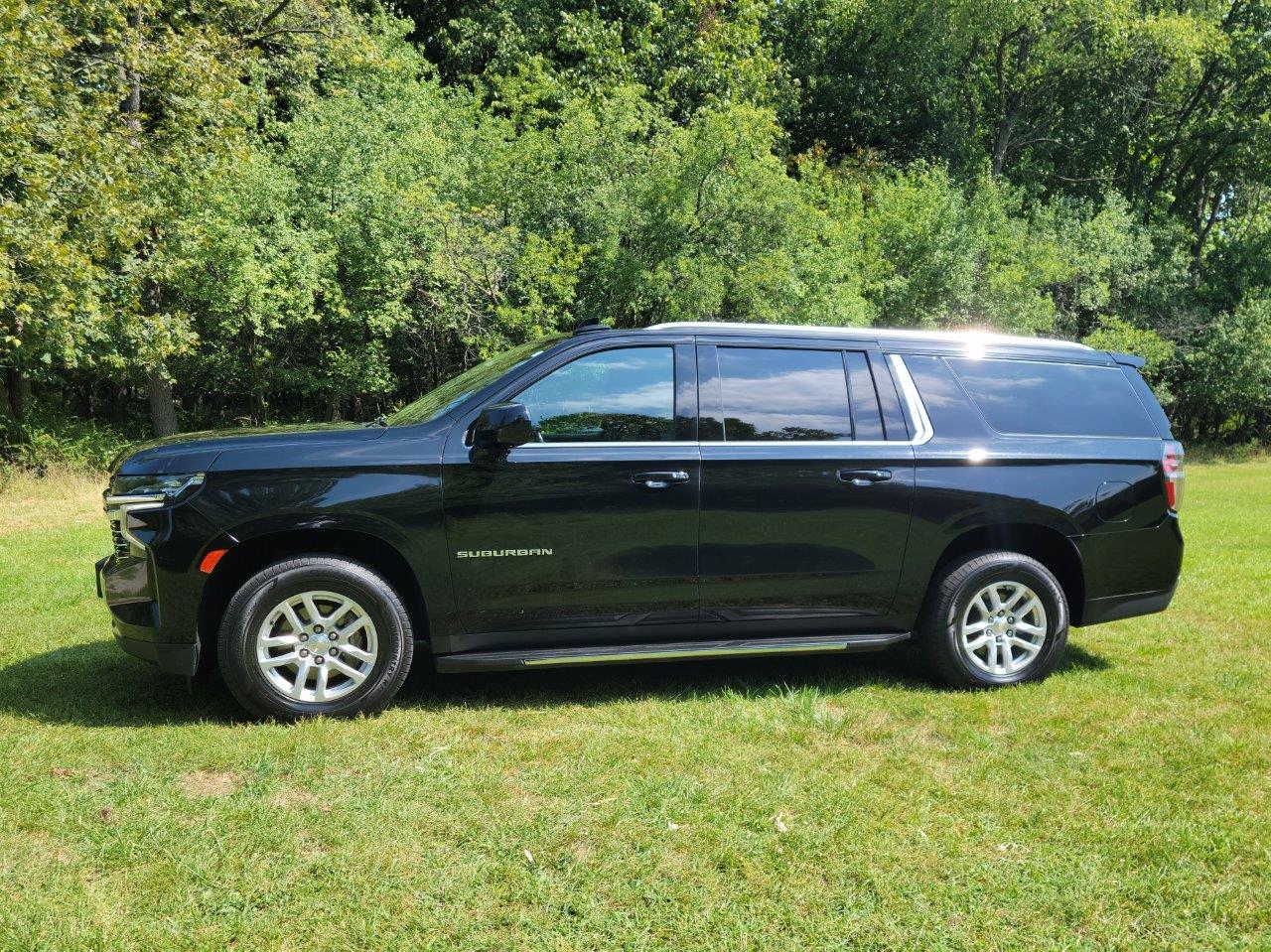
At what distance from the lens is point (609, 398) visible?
4969mm

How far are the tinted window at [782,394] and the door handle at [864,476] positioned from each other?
0.21 m

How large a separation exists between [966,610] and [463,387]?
3001mm

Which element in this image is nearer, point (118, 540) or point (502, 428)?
point (502, 428)

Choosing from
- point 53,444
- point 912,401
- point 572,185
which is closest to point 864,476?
point 912,401

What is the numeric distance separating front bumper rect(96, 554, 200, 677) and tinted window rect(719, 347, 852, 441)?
2811mm

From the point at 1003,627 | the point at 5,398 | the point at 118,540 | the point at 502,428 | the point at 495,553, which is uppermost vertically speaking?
the point at 5,398

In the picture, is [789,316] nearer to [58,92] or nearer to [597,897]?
[58,92]

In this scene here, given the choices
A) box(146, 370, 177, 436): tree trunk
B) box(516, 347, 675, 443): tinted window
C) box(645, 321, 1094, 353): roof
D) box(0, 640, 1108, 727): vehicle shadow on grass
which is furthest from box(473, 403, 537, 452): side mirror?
box(146, 370, 177, 436): tree trunk

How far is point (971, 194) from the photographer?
105 feet

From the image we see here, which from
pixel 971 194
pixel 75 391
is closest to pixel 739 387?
pixel 75 391

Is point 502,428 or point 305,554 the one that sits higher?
point 502,428

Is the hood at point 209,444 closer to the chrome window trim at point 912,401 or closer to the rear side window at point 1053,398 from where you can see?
the chrome window trim at point 912,401

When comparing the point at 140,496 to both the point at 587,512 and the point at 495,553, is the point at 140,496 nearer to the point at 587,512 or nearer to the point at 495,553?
the point at 495,553

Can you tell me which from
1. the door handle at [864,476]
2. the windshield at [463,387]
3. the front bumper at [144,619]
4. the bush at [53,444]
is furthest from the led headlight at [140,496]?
the bush at [53,444]
